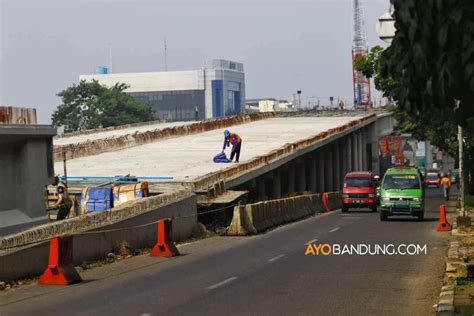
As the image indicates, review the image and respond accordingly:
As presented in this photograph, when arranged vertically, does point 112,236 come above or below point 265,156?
below

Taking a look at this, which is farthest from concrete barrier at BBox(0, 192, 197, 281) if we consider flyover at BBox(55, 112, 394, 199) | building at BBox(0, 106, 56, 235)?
flyover at BBox(55, 112, 394, 199)

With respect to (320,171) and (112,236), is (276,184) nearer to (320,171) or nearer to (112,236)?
(320,171)

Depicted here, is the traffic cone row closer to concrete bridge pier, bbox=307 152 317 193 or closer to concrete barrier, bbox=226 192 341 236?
concrete barrier, bbox=226 192 341 236

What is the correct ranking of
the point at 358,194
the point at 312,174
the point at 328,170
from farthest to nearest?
the point at 328,170, the point at 312,174, the point at 358,194

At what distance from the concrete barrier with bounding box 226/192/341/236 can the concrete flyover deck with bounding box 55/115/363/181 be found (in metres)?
4.47

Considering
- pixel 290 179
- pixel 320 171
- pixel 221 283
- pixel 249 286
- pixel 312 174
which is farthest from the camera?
pixel 320 171

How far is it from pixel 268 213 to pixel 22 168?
15.9 m

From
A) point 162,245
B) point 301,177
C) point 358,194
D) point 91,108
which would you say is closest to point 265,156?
point 358,194

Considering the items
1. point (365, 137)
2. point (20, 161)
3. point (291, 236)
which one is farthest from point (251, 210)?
point (365, 137)

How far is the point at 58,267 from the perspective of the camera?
19.4 metres

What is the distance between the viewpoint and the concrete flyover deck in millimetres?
52969

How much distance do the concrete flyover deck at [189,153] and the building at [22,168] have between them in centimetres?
1796

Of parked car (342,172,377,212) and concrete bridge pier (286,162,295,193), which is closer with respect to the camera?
parked car (342,172,377,212)

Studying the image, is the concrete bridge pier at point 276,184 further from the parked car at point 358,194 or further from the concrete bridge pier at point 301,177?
the parked car at point 358,194
